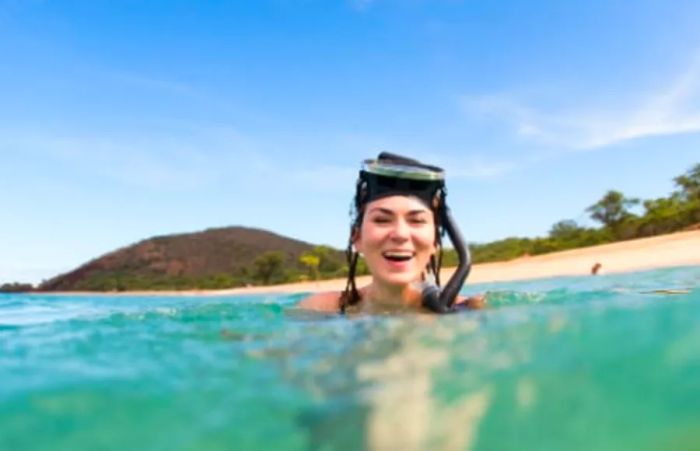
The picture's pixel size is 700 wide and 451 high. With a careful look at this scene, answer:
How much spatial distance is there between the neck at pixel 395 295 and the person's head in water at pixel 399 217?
0.13 ft

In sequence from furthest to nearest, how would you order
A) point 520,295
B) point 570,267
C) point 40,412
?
1. point 570,267
2. point 520,295
3. point 40,412

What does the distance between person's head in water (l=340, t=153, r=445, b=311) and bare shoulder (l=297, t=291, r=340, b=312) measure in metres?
0.87

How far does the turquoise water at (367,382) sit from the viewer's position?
486cm

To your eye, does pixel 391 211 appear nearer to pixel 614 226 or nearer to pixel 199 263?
pixel 614 226

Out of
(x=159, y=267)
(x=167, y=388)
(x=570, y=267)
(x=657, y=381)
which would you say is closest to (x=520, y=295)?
(x=657, y=381)

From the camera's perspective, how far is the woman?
19.5ft

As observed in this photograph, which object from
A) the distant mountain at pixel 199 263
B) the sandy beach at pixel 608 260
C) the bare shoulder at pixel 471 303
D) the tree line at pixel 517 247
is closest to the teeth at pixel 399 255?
the bare shoulder at pixel 471 303

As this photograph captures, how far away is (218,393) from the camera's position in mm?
4848

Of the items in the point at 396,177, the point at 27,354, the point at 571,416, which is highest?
the point at 396,177

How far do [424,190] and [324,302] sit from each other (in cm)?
172

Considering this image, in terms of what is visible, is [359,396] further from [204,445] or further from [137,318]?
[137,318]

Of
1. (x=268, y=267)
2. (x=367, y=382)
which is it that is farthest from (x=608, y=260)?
(x=268, y=267)

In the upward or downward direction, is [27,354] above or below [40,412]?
above

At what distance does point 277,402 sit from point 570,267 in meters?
23.8
